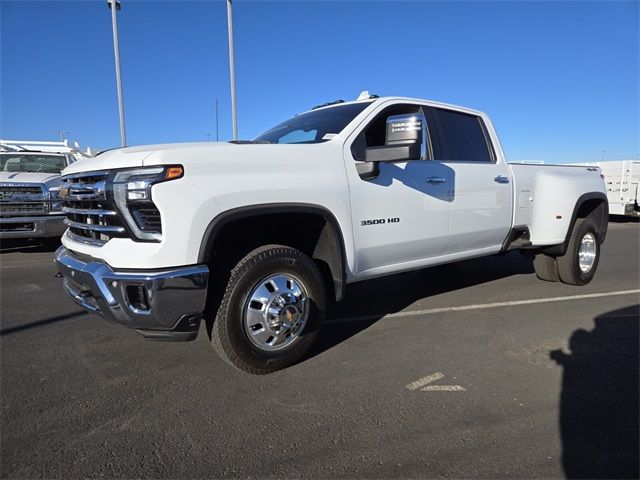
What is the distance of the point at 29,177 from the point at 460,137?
7.83 metres

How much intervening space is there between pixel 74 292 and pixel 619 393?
3.77m

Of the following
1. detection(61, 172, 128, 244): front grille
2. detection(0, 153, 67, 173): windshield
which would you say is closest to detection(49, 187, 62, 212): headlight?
detection(0, 153, 67, 173): windshield

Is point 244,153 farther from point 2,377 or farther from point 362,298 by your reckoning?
point 362,298

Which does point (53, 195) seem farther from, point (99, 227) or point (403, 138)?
point (403, 138)

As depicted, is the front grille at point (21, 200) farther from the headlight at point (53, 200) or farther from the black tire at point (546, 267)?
the black tire at point (546, 267)

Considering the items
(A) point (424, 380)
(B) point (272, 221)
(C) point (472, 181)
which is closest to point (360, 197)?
(B) point (272, 221)

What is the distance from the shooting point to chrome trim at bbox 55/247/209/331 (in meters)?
2.65

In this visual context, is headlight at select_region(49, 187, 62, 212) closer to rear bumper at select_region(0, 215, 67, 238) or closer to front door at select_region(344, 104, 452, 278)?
rear bumper at select_region(0, 215, 67, 238)

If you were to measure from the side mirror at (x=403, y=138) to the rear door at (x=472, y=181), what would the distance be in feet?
3.64

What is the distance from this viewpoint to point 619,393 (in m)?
2.95

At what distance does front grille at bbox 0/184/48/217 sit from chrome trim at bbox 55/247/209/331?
21.5ft

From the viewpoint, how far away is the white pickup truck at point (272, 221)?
271 centimetres

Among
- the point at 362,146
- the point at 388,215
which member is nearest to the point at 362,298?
the point at 388,215

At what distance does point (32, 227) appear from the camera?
27.2 ft
